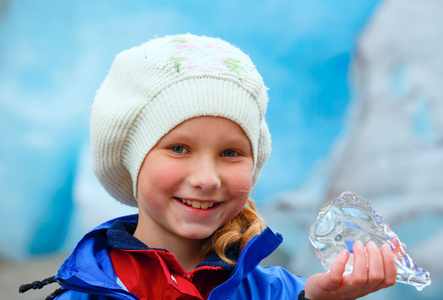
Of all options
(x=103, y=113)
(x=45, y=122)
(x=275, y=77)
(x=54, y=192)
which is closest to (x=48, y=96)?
(x=45, y=122)

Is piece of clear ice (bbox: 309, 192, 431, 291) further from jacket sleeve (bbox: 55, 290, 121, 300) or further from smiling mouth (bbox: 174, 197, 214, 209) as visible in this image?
jacket sleeve (bbox: 55, 290, 121, 300)

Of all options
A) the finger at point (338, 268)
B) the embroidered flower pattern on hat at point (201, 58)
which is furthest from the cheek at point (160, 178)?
the finger at point (338, 268)

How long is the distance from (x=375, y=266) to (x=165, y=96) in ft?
1.89

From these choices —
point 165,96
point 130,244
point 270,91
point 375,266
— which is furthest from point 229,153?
point 270,91

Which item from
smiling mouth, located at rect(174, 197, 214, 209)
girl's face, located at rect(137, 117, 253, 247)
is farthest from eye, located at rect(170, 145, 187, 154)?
smiling mouth, located at rect(174, 197, 214, 209)

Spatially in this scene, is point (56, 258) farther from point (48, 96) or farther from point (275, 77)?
point (275, 77)

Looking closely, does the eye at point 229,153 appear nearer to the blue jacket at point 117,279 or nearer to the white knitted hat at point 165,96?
the white knitted hat at point 165,96

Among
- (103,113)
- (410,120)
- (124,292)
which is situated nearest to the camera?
(124,292)

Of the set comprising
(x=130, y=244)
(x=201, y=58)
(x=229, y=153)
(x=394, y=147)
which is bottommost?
(x=130, y=244)

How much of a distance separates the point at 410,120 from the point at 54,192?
248 centimetres

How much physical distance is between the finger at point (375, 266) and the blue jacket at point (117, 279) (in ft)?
0.78

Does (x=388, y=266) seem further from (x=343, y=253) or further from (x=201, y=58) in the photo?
(x=201, y=58)

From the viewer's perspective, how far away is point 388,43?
3596 mm

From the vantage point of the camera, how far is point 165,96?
118 centimetres
